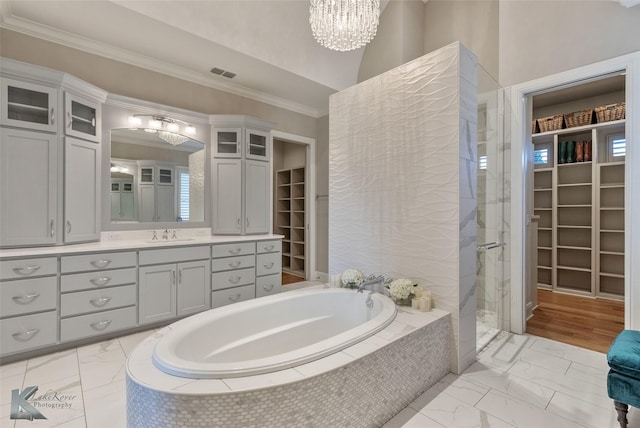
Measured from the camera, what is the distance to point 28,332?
227 cm

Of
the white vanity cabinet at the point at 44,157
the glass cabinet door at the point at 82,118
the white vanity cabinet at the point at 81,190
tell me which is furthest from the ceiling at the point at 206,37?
the white vanity cabinet at the point at 81,190

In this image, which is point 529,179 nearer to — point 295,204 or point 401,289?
point 401,289

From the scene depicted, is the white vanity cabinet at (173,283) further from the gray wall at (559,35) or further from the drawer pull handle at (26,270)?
the gray wall at (559,35)

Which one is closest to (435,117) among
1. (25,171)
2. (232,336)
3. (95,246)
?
(232,336)

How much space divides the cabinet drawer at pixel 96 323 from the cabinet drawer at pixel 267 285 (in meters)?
1.34

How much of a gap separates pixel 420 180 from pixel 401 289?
0.86m

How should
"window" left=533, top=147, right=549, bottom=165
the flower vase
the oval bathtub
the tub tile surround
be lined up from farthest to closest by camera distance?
"window" left=533, top=147, right=549, bottom=165 < the flower vase < the oval bathtub < the tub tile surround

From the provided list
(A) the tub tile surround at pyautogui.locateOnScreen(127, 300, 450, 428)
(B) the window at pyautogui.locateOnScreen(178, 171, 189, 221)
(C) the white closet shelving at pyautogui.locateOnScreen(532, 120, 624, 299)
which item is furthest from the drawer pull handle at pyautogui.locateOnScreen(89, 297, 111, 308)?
(C) the white closet shelving at pyautogui.locateOnScreen(532, 120, 624, 299)

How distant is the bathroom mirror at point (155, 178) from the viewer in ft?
10.3

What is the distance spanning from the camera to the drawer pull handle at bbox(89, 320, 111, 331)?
2.55 metres

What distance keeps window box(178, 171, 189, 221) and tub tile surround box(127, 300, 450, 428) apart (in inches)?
84.4

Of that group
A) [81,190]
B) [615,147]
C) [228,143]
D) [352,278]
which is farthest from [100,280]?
[615,147]

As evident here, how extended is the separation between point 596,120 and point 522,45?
6.99 feet

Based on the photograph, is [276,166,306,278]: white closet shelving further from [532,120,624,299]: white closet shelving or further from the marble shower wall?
[532,120,624,299]: white closet shelving
